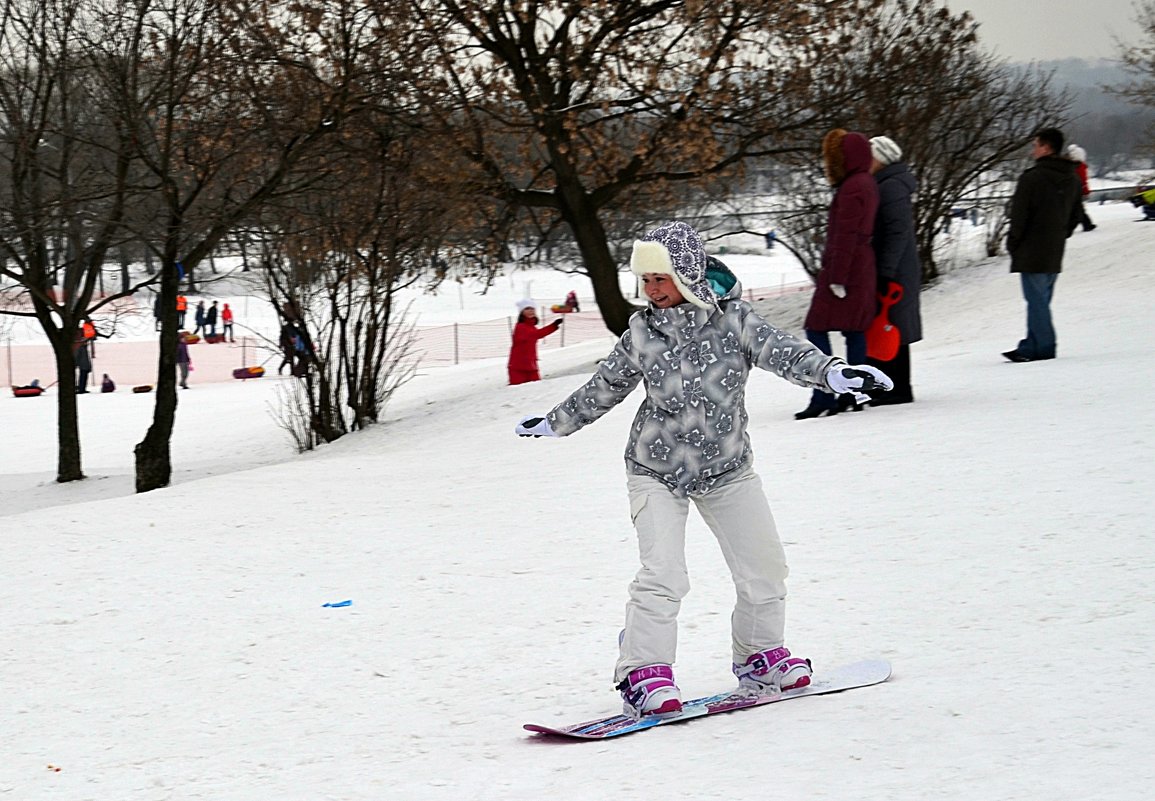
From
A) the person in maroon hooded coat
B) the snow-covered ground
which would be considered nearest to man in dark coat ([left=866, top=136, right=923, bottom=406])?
the person in maroon hooded coat

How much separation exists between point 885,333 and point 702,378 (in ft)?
15.9

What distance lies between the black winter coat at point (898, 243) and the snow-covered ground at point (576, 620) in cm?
73

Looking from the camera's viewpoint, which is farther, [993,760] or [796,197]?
[796,197]

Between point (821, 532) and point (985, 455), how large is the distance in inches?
61.9

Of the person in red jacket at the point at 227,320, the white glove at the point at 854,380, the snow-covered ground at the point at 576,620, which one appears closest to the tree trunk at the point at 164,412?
the snow-covered ground at the point at 576,620

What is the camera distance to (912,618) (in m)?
5.29

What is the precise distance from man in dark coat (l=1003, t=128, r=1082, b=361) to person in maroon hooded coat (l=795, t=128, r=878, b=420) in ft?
7.47

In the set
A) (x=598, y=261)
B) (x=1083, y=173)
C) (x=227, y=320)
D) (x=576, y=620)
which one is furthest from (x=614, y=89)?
(x=227, y=320)

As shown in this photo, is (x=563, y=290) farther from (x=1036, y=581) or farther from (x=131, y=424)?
(x=1036, y=581)

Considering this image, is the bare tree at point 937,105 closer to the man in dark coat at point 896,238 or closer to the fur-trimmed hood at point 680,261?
the man in dark coat at point 896,238

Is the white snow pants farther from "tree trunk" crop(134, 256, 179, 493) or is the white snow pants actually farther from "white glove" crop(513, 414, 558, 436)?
"tree trunk" crop(134, 256, 179, 493)

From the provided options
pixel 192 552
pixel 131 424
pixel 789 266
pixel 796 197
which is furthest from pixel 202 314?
pixel 192 552

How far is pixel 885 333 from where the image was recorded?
884 cm

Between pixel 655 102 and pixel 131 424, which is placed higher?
pixel 655 102
